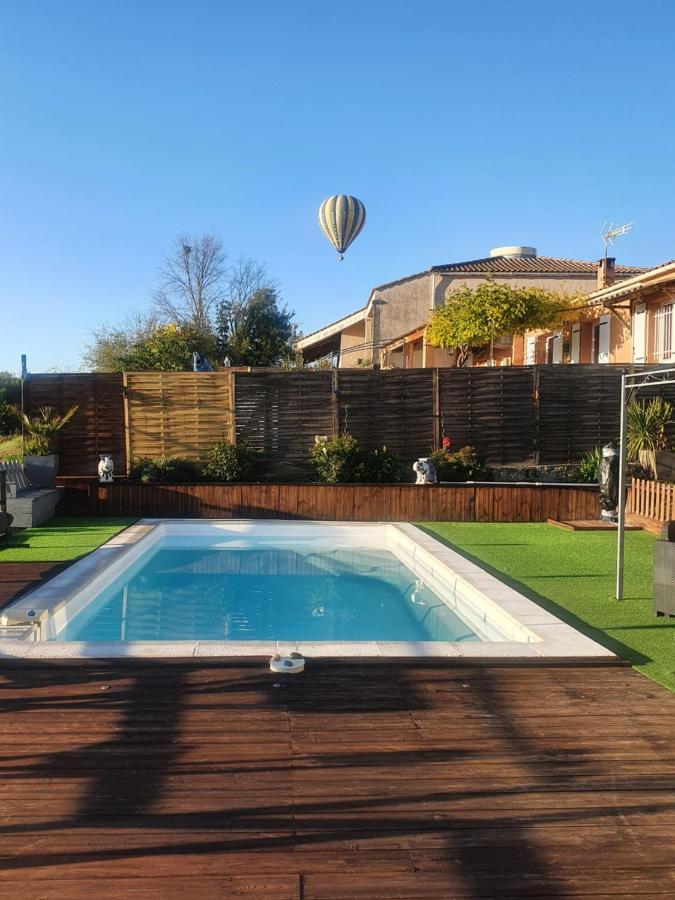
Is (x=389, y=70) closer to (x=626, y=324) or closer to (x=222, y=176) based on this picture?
(x=222, y=176)

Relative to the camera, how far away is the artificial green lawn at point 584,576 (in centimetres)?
548

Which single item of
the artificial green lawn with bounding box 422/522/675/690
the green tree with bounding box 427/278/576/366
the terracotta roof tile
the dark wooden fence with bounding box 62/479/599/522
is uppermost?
the terracotta roof tile

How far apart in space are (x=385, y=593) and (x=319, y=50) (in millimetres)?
10001

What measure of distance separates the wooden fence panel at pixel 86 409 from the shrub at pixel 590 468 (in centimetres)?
865

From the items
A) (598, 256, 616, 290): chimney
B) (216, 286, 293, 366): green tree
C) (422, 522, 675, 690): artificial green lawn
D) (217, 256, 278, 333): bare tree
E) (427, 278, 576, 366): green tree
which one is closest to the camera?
(422, 522, 675, 690): artificial green lawn

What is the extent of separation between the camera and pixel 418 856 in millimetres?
2768

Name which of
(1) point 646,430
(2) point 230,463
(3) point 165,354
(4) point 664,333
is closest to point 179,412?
(2) point 230,463

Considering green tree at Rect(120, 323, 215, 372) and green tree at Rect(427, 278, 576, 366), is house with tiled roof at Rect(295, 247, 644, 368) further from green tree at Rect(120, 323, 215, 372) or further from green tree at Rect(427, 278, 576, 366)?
green tree at Rect(427, 278, 576, 366)

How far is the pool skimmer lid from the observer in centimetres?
478

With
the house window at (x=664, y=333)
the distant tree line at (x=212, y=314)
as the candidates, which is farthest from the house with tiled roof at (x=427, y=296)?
the house window at (x=664, y=333)

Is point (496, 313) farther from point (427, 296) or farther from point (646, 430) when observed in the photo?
point (427, 296)

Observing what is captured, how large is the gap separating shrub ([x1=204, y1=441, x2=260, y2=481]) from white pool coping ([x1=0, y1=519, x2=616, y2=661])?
296 cm

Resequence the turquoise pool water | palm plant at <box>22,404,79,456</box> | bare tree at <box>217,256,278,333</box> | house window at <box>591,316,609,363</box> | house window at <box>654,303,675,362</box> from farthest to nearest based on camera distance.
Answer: bare tree at <box>217,256,278,333</box> < house window at <box>591,316,609,363</box> < house window at <box>654,303,675,362</box> < palm plant at <box>22,404,79,456</box> < the turquoise pool water

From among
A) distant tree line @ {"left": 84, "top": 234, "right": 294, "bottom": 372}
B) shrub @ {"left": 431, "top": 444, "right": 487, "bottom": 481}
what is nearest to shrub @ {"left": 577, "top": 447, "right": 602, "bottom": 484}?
shrub @ {"left": 431, "top": 444, "right": 487, "bottom": 481}
